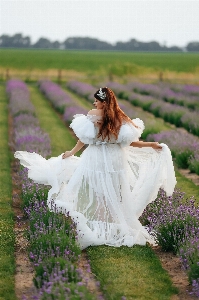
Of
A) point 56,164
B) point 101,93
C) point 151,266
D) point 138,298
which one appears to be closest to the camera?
point 138,298

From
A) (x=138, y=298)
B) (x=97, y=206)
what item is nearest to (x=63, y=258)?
(x=138, y=298)

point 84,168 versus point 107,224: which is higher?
point 84,168

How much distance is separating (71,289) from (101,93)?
8.42 feet

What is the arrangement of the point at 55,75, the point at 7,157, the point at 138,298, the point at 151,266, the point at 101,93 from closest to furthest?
the point at 138,298 → the point at 151,266 → the point at 101,93 → the point at 7,157 → the point at 55,75

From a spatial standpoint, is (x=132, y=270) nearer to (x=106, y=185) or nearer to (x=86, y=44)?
(x=106, y=185)

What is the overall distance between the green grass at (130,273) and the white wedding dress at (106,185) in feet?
0.72

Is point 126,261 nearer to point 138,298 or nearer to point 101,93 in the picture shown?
point 138,298

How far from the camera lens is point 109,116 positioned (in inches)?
245

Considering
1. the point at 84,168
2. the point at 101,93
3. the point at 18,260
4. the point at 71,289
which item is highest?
the point at 101,93

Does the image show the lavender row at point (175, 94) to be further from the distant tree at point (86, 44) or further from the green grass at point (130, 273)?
the distant tree at point (86, 44)

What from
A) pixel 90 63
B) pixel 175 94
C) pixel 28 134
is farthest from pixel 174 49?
pixel 28 134

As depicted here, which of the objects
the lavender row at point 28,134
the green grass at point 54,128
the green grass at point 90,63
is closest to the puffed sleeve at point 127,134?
the lavender row at point 28,134

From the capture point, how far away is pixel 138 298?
16.2 ft

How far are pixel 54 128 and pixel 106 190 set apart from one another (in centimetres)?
944
